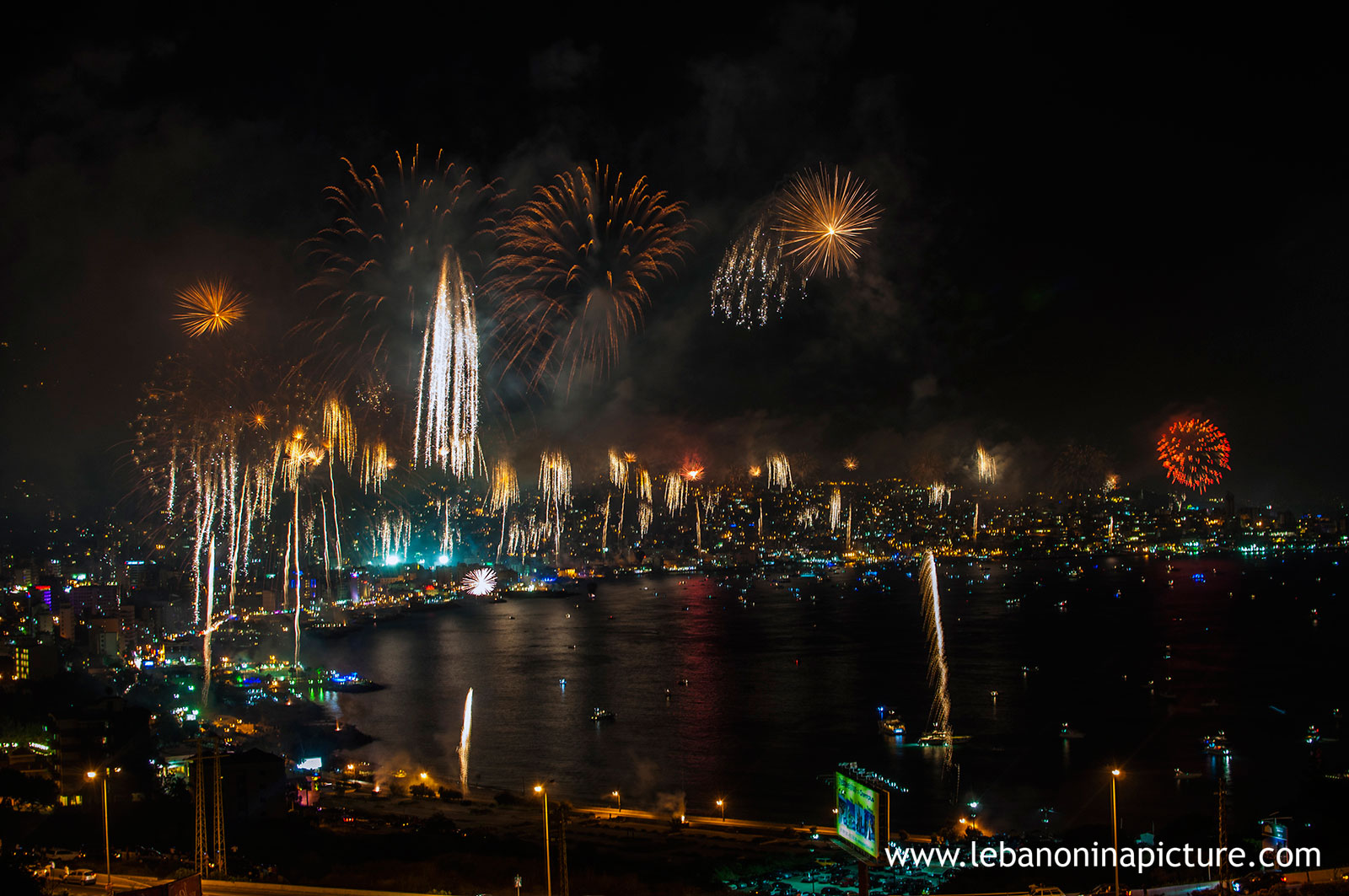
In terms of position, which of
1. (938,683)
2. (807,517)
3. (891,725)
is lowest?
(938,683)

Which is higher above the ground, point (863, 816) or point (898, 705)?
point (863, 816)

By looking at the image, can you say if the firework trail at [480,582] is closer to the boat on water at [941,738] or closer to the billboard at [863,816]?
the boat on water at [941,738]

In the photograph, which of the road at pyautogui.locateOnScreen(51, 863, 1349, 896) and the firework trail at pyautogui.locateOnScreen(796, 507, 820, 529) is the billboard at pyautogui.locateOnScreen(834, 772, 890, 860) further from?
the firework trail at pyautogui.locateOnScreen(796, 507, 820, 529)

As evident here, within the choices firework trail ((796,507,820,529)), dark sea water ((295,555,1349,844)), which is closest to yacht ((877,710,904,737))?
dark sea water ((295,555,1349,844))

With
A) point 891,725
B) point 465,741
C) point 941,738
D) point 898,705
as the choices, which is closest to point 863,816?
point 941,738

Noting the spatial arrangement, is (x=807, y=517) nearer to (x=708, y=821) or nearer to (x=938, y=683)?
(x=938, y=683)

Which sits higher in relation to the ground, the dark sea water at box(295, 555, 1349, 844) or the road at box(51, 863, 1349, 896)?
the road at box(51, 863, 1349, 896)

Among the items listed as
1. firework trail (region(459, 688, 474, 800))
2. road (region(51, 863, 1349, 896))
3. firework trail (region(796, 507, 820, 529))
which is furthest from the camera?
firework trail (region(796, 507, 820, 529))

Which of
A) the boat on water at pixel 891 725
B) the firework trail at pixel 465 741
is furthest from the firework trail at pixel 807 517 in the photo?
the boat on water at pixel 891 725
